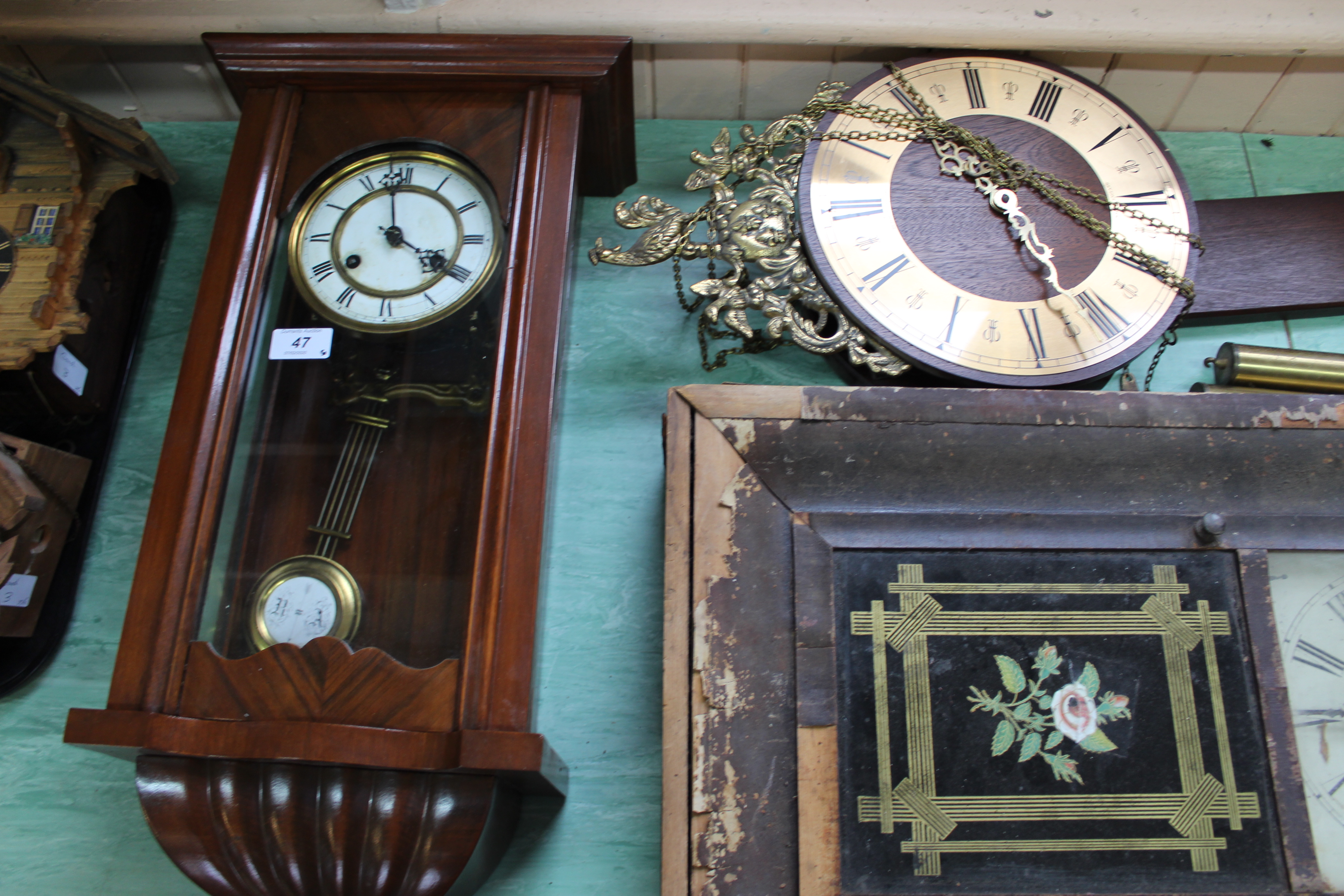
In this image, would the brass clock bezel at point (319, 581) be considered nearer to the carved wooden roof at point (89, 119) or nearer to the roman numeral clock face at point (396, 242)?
the roman numeral clock face at point (396, 242)

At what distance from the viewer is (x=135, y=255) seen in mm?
1250

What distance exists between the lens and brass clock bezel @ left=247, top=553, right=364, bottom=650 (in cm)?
88

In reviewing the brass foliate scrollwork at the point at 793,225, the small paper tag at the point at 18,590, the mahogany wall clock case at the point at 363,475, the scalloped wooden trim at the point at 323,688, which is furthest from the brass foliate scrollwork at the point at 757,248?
the small paper tag at the point at 18,590

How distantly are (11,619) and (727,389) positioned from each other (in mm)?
890

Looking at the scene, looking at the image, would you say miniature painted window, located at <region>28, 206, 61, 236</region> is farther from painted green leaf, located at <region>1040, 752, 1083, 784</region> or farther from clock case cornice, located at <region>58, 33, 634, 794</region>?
painted green leaf, located at <region>1040, 752, 1083, 784</region>

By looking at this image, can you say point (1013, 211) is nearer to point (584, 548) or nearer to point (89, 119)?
point (584, 548)

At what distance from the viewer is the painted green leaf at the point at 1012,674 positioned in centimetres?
87

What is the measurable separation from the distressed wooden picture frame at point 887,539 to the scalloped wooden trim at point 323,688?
0.22 meters

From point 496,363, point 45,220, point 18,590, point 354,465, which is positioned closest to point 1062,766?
point 496,363

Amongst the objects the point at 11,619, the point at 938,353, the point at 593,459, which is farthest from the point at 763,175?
the point at 11,619

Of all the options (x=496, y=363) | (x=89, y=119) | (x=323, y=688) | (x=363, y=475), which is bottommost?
(x=323, y=688)

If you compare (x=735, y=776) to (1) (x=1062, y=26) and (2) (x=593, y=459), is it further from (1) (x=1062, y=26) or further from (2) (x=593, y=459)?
(1) (x=1062, y=26)

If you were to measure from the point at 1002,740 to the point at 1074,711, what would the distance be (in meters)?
0.08

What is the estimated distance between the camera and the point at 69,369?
1.11 m
